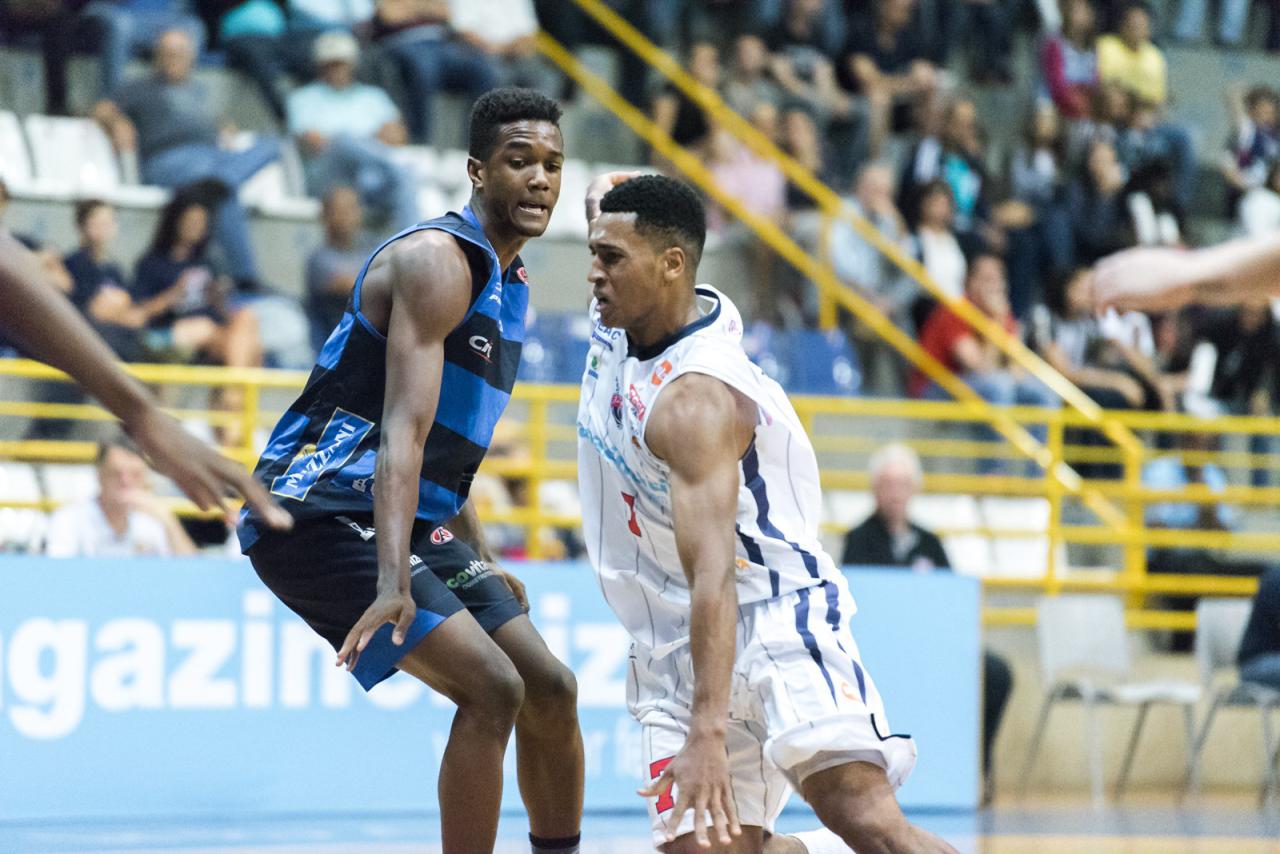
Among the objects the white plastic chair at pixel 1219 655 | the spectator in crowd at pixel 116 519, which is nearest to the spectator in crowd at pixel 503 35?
the spectator in crowd at pixel 116 519

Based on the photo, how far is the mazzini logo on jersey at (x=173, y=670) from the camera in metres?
7.44

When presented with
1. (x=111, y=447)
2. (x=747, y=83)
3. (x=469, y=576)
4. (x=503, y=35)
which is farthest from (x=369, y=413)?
(x=747, y=83)

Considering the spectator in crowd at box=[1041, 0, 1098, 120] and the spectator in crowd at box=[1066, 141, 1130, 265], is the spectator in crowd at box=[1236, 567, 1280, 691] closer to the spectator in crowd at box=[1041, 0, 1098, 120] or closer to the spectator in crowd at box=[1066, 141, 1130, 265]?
the spectator in crowd at box=[1066, 141, 1130, 265]

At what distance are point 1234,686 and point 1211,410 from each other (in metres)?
3.47

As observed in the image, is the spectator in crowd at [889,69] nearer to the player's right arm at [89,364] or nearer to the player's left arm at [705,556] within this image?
the player's left arm at [705,556]

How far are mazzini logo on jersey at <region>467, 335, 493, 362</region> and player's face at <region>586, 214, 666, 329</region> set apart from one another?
590 mm

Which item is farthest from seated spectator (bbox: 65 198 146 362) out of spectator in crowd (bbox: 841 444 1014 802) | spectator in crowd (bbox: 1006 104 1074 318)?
spectator in crowd (bbox: 1006 104 1074 318)

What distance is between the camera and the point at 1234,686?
10.0m

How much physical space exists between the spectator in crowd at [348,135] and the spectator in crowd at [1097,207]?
5.18 metres

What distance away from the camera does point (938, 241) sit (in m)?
13.1

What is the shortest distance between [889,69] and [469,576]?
10.2 m

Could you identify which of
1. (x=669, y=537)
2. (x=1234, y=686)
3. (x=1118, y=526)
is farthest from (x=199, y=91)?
(x=669, y=537)

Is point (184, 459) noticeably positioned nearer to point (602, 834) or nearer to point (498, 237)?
point (498, 237)

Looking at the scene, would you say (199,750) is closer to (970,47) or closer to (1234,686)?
(1234,686)
